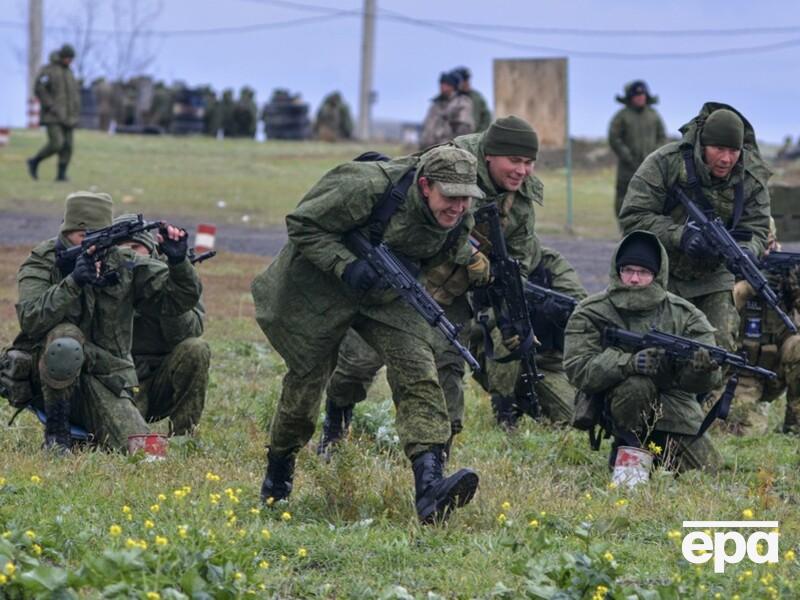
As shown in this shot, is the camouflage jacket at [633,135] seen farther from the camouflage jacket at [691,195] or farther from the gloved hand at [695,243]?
the gloved hand at [695,243]

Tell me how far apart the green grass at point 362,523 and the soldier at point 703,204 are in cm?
100

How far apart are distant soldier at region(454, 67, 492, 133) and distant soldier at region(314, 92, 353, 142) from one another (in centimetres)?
2482

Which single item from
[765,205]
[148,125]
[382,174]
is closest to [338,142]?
[148,125]

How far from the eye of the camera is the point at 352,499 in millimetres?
7508

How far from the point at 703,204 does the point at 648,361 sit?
1.76 meters

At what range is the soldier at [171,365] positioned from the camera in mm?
9328

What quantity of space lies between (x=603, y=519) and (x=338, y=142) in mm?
39066

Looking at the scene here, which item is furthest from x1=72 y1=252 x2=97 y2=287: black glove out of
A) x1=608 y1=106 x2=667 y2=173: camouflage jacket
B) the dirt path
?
x1=608 y1=106 x2=667 y2=173: camouflage jacket

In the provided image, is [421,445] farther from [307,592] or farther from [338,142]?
[338,142]

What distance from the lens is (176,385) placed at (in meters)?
9.42

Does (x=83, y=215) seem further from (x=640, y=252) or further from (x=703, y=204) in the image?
(x=703, y=204)

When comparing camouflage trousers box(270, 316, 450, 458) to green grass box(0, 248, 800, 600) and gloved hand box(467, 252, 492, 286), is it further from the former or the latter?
gloved hand box(467, 252, 492, 286)

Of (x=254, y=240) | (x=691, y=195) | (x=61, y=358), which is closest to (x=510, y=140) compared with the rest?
(x=691, y=195)

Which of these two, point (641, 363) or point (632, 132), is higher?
point (632, 132)
